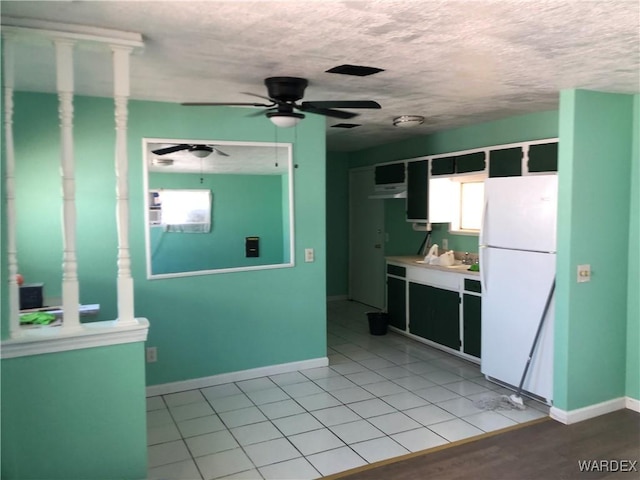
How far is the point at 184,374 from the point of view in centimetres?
398

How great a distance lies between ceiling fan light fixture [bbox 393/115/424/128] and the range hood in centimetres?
131

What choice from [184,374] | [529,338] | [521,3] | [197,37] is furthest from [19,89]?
[529,338]

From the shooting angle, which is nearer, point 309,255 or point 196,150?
point 196,150

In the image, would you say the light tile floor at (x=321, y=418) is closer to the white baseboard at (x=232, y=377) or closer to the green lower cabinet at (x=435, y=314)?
the white baseboard at (x=232, y=377)

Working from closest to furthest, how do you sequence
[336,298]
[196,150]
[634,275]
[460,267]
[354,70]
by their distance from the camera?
[354,70] → [634,275] → [196,150] → [460,267] → [336,298]

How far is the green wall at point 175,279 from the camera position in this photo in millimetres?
3461

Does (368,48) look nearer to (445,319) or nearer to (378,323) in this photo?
(445,319)

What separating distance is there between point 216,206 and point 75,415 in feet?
7.12

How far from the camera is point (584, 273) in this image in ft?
11.1

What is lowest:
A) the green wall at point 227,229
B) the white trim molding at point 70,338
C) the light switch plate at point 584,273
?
the white trim molding at point 70,338

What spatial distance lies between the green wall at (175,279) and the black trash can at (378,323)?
4.06ft

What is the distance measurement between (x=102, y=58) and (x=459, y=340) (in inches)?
150

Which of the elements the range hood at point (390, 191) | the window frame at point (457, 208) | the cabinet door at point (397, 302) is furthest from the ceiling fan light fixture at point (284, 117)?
the range hood at point (390, 191)

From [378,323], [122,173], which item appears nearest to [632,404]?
[378,323]
